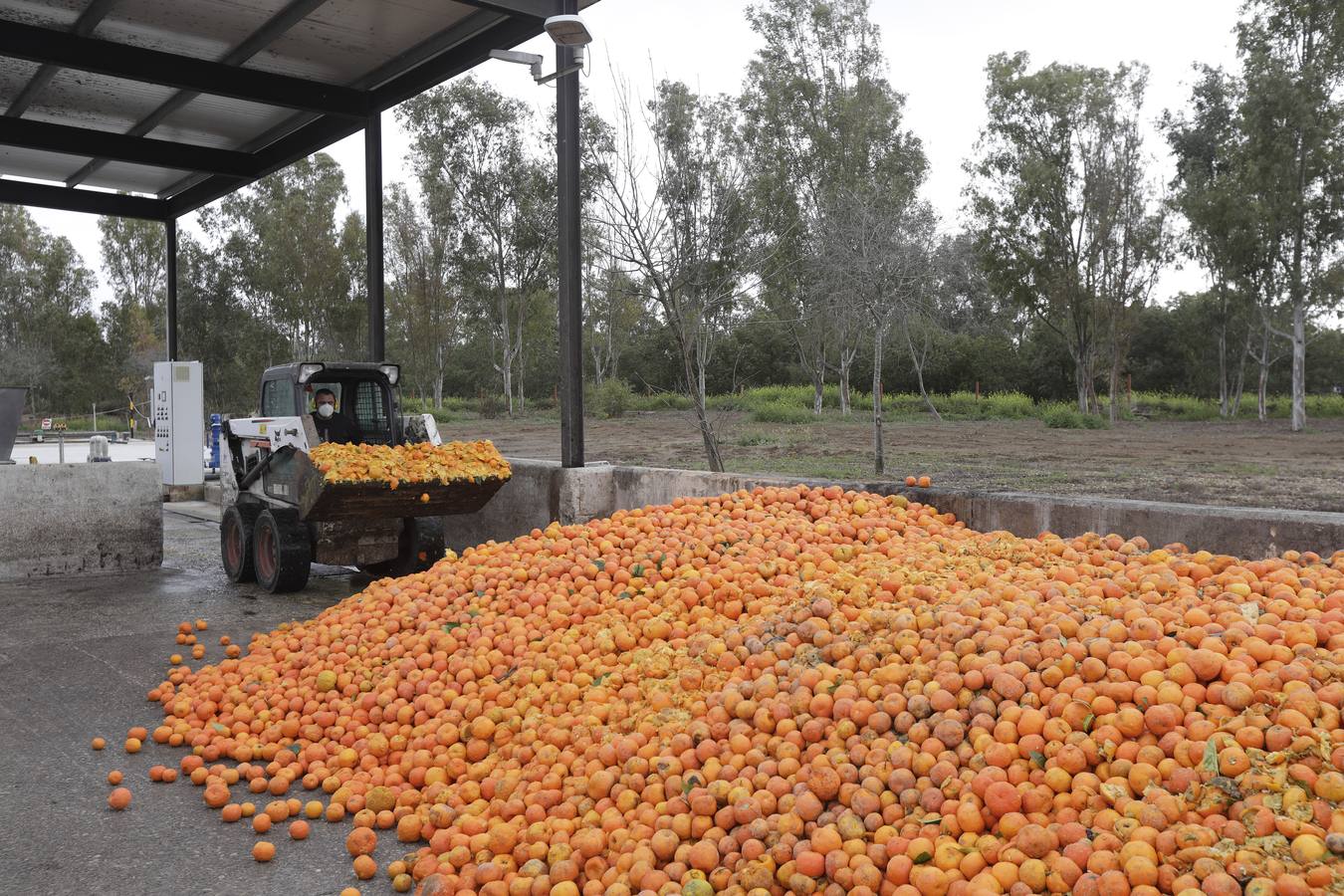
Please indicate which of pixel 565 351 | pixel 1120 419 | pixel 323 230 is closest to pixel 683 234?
pixel 565 351

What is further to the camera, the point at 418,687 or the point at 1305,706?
the point at 418,687

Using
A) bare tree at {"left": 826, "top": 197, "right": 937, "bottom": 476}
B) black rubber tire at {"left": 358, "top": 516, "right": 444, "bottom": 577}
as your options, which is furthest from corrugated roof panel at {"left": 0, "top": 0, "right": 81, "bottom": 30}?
bare tree at {"left": 826, "top": 197, "right": 937, "bottom": 476}

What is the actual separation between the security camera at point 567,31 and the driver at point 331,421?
3712 millimetres

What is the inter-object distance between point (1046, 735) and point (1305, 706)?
0.67m

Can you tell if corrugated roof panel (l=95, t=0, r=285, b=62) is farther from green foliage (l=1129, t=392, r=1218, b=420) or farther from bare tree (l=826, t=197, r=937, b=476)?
green foliage (l=1129, t=392, r=1218, b=420)

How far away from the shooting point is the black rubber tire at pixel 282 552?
8117mm

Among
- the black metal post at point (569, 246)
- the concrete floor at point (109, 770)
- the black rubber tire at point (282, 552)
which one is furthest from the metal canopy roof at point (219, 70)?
the concrete floor at point (109, 770)

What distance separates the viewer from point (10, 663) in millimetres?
5855

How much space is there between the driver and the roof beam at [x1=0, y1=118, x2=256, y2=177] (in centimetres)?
596

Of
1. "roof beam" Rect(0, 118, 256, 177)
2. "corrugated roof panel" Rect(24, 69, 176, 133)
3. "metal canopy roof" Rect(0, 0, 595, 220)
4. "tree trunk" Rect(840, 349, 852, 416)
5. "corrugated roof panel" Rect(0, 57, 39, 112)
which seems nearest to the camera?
"metal canopy roof" Rect(0, 0, 595, 220)

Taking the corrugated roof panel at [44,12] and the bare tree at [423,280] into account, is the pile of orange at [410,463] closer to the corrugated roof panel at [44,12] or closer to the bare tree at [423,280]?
the corrugated roof panel at [44,12]

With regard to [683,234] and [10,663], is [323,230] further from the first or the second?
[10,663]

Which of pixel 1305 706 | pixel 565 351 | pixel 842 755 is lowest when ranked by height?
pixel 842 755

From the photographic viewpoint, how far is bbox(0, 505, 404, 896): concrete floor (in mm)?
3215
